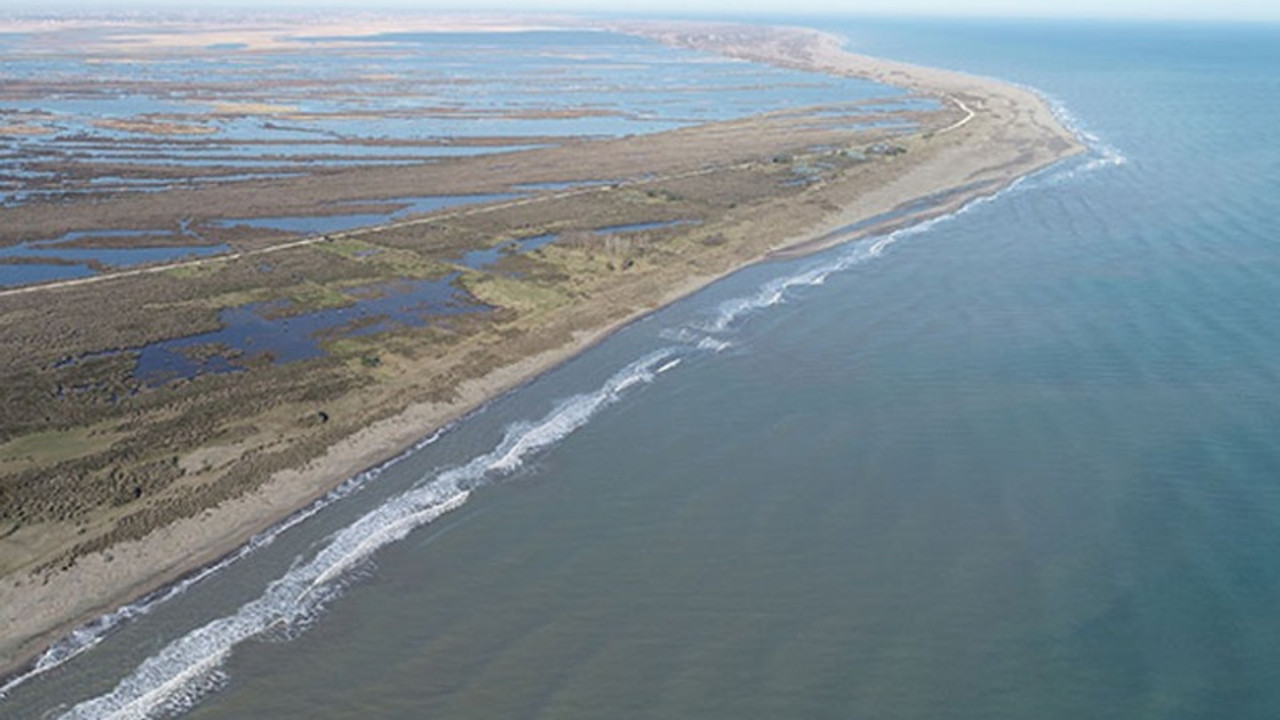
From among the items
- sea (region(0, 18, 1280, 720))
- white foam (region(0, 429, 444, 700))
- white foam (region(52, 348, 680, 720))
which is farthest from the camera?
white foam (region(0, 429, 444, 700))

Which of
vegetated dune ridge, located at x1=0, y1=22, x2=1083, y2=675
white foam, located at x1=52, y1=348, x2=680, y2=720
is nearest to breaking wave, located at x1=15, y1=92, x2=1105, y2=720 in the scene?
white foam, located at x1=52, y1=348, x2=680, y2=720

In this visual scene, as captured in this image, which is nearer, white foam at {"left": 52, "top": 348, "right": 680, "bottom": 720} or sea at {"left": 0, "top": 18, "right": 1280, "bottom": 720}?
white foam at {"left": 52, "top": 348, "right": 680, "bottom": 720}

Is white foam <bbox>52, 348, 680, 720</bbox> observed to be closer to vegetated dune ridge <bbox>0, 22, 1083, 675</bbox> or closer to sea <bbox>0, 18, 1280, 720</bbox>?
sea <bbox>0, 18, 1280, 720</bbox>

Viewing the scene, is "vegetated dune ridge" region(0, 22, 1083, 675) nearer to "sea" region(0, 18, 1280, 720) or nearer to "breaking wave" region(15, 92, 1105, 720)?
"breaking wave" region(15, 92, 1105, 720)

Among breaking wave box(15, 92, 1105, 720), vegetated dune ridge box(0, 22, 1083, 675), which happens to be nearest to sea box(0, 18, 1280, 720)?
breaking wave box(15, 92, 1105, 720)

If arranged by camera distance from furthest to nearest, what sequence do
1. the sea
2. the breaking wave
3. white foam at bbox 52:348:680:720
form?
the sea < the breaking wave < white foam at bbox 52:348:680:720

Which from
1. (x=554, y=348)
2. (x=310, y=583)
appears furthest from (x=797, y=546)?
(x=554, y=348)
